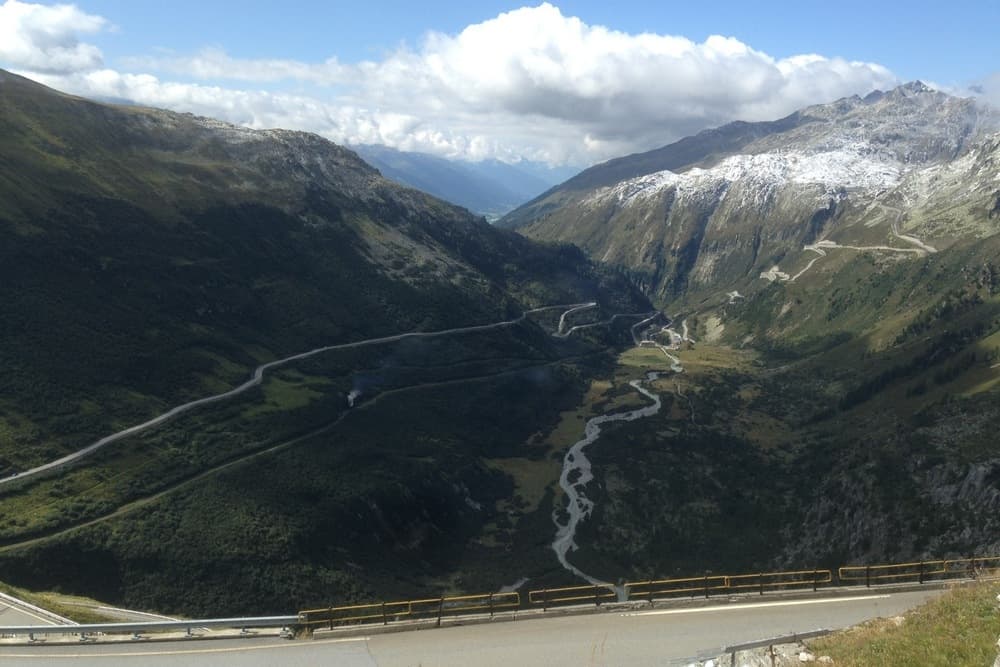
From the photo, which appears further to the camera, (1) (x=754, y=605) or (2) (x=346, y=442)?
(2) (x=346, y=442)

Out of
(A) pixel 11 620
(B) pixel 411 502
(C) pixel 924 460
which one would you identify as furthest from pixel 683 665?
(B) pixel 411 502

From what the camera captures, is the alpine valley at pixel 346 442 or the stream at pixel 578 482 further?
the stream at pixel 578 482

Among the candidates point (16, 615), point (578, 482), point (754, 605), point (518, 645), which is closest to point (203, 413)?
point (578, 482)

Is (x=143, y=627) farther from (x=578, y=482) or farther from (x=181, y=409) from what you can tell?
(x=578, y=482)

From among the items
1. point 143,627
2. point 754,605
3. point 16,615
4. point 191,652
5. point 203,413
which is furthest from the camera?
point 203,413

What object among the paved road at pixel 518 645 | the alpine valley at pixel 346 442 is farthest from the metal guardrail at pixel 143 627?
the alpine valley at pixel 346 442

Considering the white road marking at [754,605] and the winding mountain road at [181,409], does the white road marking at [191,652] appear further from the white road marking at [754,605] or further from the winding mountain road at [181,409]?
the winding mountain road at [181,409]

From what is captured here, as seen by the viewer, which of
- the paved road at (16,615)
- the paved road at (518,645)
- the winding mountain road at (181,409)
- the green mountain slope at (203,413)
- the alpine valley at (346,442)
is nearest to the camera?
the paved road at (518,645)
